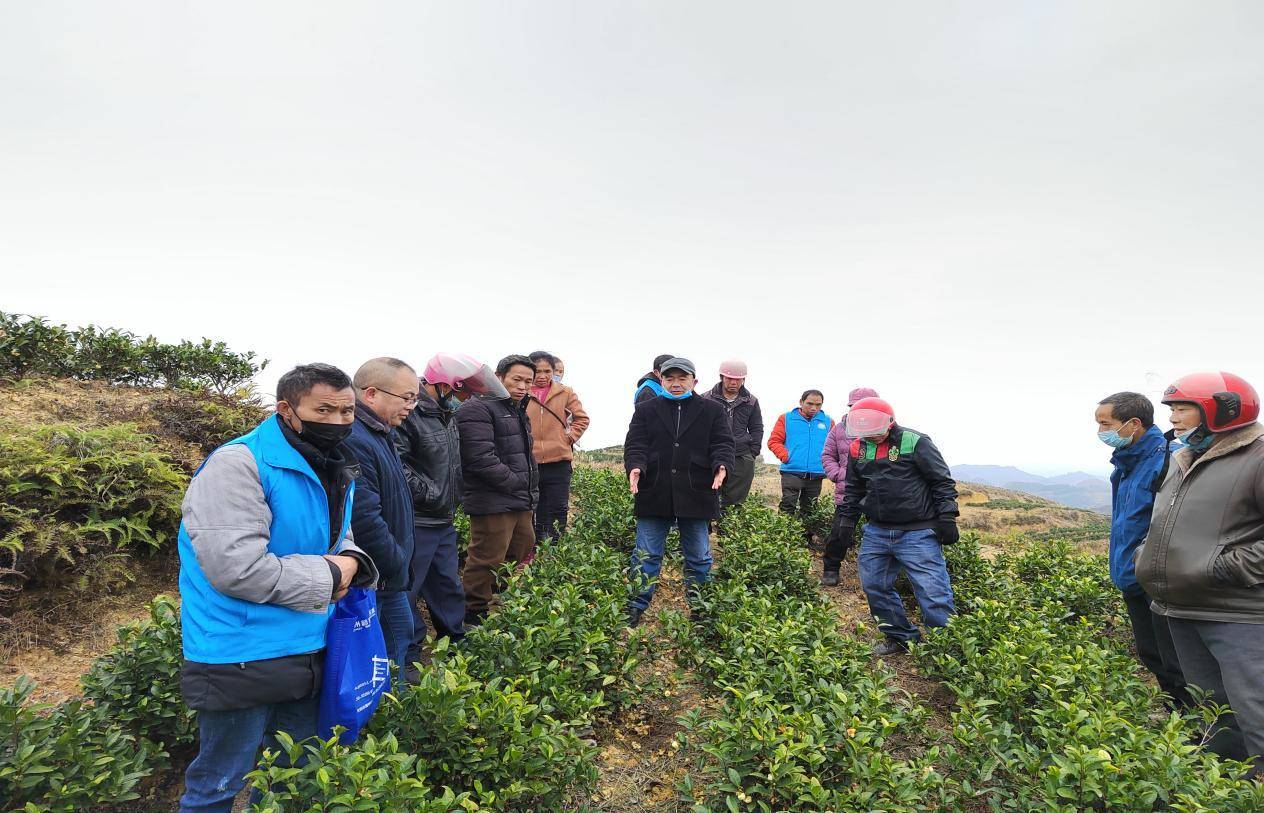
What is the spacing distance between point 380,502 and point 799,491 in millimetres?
6540

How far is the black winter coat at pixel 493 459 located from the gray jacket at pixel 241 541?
7.80 feet

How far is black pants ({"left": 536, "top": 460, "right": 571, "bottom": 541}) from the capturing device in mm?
6520

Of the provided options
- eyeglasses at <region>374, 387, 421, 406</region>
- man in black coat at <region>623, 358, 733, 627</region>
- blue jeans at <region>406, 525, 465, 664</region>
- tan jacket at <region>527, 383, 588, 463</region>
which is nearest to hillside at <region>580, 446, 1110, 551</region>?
tan jacket at <region>527, 383, 588, 463</region>

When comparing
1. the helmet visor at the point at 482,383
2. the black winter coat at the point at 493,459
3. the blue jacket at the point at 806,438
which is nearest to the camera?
the helmet visor at the point at 482,383

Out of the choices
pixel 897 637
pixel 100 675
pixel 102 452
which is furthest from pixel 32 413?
pixel 897 637

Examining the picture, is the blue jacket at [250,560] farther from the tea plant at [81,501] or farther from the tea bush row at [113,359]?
the tea bush row at [113,359]

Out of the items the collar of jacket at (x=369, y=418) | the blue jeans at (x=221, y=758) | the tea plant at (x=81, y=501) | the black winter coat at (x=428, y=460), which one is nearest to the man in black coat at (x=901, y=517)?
the black winter coat at (x=428, y=460)

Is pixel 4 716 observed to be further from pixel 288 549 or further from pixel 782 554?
pixel 782 554

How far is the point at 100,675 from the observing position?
299 cm

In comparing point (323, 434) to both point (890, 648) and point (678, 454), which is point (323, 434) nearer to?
point (678, 454)

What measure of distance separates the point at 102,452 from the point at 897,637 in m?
6.56

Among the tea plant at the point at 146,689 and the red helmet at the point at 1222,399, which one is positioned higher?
the red helmet at the point at 1222,399

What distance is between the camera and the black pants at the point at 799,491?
8336 mm

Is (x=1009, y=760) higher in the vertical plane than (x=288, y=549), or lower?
lower
